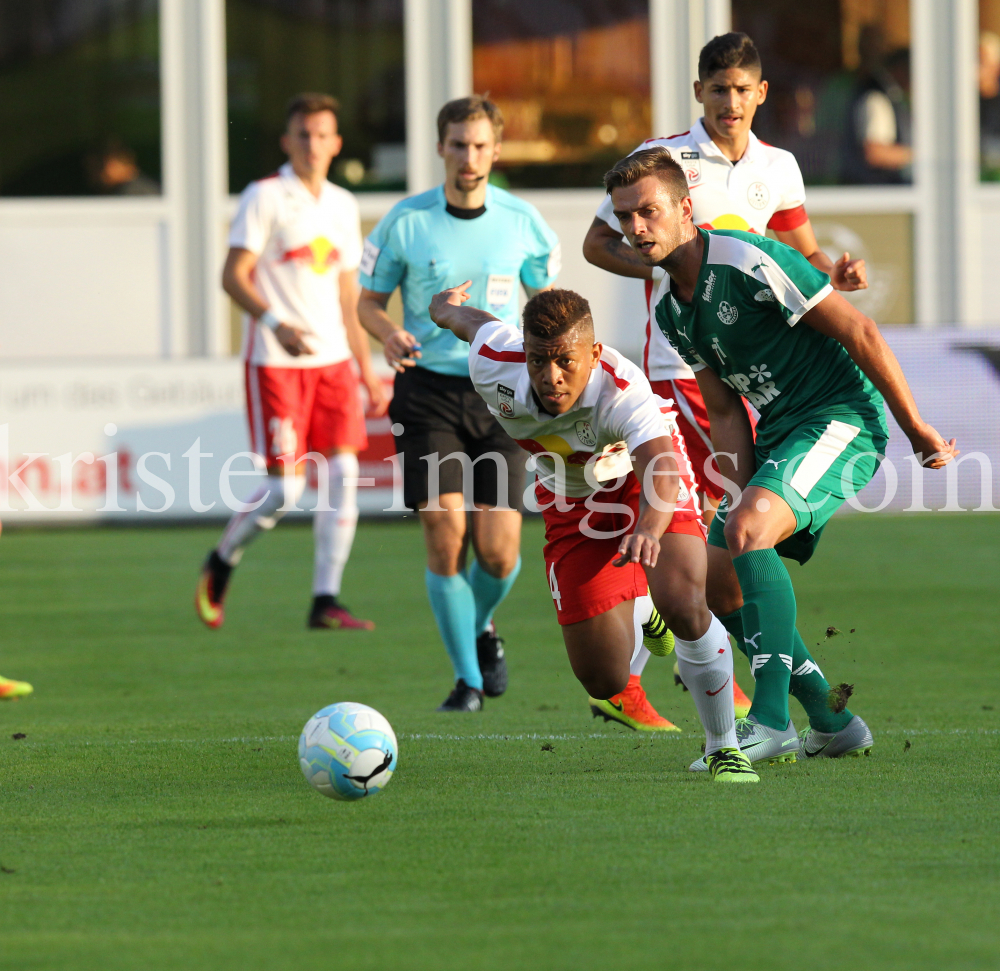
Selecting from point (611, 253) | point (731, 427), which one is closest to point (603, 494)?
point (731, 427)

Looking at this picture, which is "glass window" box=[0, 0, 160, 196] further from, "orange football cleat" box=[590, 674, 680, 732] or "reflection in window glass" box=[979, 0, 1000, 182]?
"orange football cleat" box=[590, 674, 680, 732]

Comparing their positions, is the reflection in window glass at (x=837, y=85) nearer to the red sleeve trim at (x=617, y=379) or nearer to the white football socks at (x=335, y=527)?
the white football socks at (x=335, y=527)

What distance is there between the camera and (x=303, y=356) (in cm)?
813

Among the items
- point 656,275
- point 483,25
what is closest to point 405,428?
point 656,275

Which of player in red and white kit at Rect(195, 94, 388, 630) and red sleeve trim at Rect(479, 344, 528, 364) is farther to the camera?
player in red and white kit at Rect(195, 94, 388, 630)

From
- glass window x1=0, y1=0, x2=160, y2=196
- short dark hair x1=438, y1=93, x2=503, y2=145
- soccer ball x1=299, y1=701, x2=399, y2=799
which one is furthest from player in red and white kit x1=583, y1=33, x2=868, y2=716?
glass window x1=0, y1=0, x2=160, y2=196

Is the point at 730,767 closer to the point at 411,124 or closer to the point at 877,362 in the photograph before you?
the point at 877,362

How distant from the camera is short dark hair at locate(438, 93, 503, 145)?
19.3 feet

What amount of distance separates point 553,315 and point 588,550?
1.03 metres

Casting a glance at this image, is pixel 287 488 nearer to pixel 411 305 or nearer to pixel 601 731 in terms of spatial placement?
pixel 411 305

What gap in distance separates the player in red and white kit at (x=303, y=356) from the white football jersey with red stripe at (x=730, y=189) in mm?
2625

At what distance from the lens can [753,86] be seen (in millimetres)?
5594

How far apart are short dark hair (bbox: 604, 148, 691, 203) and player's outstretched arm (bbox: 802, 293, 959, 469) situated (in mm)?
499

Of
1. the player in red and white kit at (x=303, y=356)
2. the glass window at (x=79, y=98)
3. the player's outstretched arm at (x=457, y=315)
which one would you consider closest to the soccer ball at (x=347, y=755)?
the player's outstretched arm at (x=457, y=315)
